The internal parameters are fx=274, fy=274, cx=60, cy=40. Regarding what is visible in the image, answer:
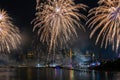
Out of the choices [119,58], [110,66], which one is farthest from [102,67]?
[119,58]

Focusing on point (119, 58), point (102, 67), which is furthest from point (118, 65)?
point (102, 67)

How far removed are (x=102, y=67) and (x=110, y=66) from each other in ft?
37.6

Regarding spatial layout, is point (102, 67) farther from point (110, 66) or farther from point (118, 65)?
point (118, 65)

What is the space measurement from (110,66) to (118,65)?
15.2 m

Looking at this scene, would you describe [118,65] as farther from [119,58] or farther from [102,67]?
[102,67]

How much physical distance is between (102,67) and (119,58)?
2247 cm

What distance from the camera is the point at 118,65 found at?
15112cm

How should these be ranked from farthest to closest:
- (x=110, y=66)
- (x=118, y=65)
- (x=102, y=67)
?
(x=102, y=67) → (x=110, y=66) → (x=118, y=65)

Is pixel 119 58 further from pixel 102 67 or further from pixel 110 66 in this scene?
pixel 102 67

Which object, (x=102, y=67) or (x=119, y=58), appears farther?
(x=102, y=67)

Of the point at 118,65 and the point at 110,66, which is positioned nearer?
the point at 118,65

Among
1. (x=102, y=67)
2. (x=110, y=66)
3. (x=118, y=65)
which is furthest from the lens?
(x=102, y=67)

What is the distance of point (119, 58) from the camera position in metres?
157

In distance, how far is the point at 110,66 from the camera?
166 metres
